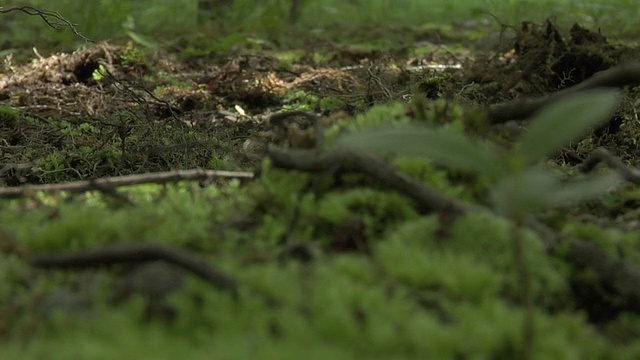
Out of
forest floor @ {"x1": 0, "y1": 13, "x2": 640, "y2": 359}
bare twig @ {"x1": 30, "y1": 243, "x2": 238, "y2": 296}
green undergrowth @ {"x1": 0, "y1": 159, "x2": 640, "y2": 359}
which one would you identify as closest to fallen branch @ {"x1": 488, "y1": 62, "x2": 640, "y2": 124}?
forest floor @ {"x1": 0, "y1": 13, "x2": 640, "y2": 359}

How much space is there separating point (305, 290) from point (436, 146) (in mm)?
443

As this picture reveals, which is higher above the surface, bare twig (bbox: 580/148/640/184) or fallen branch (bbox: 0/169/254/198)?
bare twig (bbox: 580/148/640/184)

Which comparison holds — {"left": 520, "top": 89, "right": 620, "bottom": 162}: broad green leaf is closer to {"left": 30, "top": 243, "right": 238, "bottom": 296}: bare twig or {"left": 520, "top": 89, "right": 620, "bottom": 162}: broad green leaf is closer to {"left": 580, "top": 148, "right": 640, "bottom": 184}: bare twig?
{"left": 30, "top": 243, "right": 238, "bottom": 296}: bare twig

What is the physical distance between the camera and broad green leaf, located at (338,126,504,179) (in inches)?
45.2

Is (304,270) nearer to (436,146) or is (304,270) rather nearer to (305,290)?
(305,290)

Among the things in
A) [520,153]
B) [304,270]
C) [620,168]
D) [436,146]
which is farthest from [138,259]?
[620,168]

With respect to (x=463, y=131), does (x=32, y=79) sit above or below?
below

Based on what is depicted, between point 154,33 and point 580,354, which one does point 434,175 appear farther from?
point 154,33

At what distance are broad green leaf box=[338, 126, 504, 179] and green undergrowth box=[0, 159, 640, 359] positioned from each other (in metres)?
0.32

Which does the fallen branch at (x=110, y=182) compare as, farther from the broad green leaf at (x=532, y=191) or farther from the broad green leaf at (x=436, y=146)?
the broad green leaf at (x=532, y=191)

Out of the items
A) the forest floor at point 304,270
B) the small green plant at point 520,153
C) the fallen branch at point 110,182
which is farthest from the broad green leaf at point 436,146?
the fallen branch at point 110,182

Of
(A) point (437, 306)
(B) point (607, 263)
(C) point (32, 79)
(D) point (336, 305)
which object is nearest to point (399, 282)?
(A) point (437, 306)

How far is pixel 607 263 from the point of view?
5.10 ft

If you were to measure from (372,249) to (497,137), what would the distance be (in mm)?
787
